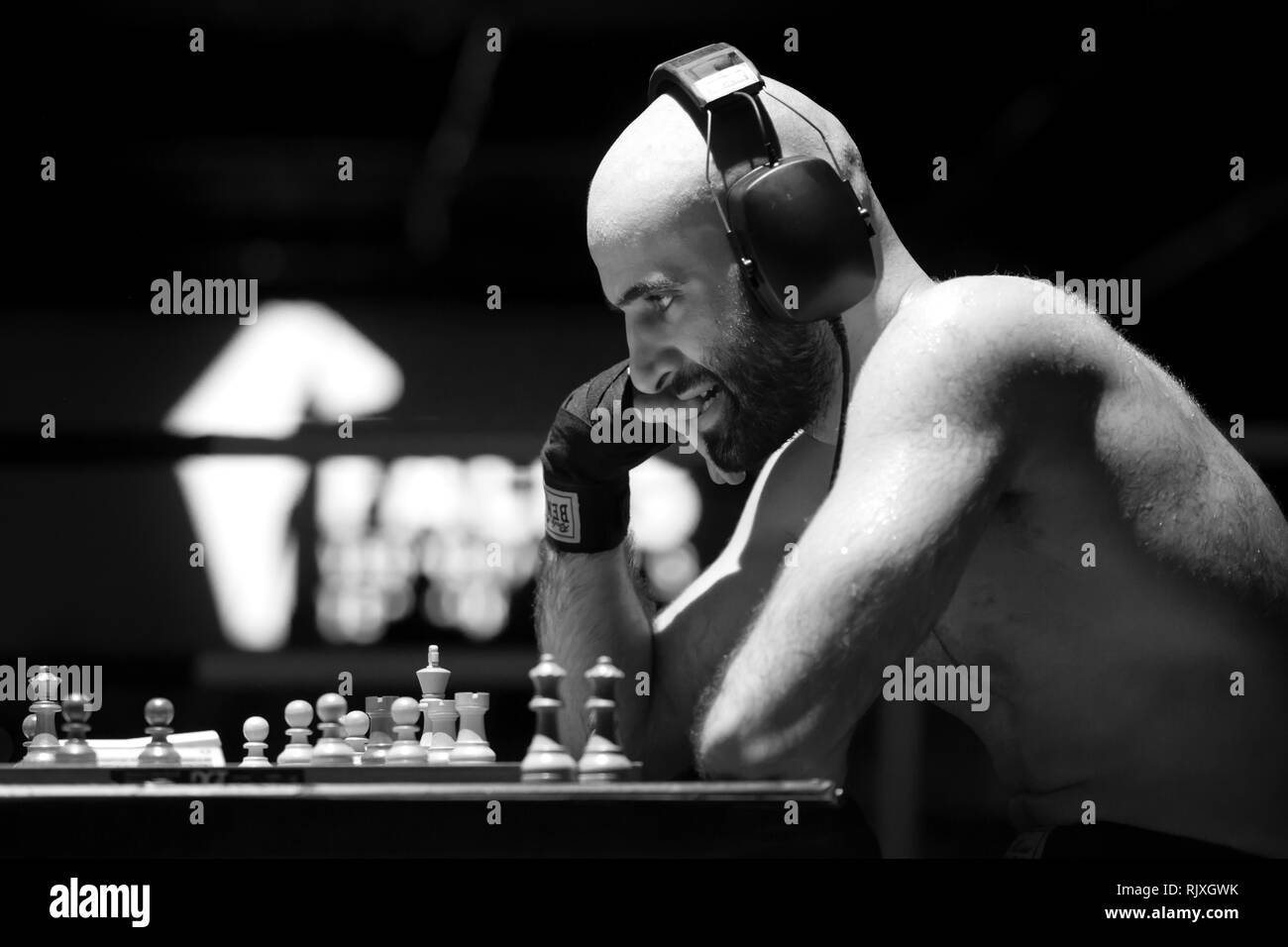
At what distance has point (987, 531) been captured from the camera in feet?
5.96

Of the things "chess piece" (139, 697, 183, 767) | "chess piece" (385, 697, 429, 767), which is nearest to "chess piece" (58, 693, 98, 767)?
"chess piece" (139, 697, 183, 767)

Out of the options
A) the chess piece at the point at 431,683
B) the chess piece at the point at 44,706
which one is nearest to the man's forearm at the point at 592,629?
the chess piece at the point at 431,683

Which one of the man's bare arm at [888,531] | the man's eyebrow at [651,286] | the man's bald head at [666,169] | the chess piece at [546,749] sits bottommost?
the chess piece at [546,749]

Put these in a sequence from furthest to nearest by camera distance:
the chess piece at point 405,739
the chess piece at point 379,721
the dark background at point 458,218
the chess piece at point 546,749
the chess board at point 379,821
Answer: the dark background at point 458,218 → the chess piece at point 379,721 → the chess piece at point 405,739 → the chess piece at point 546,749 → the chess board at point 379,821

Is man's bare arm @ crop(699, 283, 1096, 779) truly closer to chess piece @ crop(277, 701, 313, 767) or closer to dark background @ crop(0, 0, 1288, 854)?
chess piece @ crop(277, 701, 313, 767)

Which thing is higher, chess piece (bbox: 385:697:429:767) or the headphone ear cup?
the headphone ear cup

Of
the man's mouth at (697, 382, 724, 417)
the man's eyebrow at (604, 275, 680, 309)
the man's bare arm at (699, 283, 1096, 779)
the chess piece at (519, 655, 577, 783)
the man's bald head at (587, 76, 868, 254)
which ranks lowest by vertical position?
the chess piece at (519, 655, 577, 783)

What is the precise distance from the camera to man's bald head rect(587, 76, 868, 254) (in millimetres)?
1853

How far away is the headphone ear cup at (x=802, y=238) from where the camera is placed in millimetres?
1766

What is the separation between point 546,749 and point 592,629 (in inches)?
24.8

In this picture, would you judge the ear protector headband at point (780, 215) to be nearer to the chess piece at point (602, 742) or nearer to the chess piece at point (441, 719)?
the chess piece at point (602, 742)

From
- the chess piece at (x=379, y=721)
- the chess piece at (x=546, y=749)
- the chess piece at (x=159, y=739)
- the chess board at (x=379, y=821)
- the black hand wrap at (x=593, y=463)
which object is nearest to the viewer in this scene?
the chess board at (x=379, y=821)

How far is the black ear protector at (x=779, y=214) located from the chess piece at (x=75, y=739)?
0.78 meters

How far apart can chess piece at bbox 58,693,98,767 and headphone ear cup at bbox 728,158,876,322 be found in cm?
80
